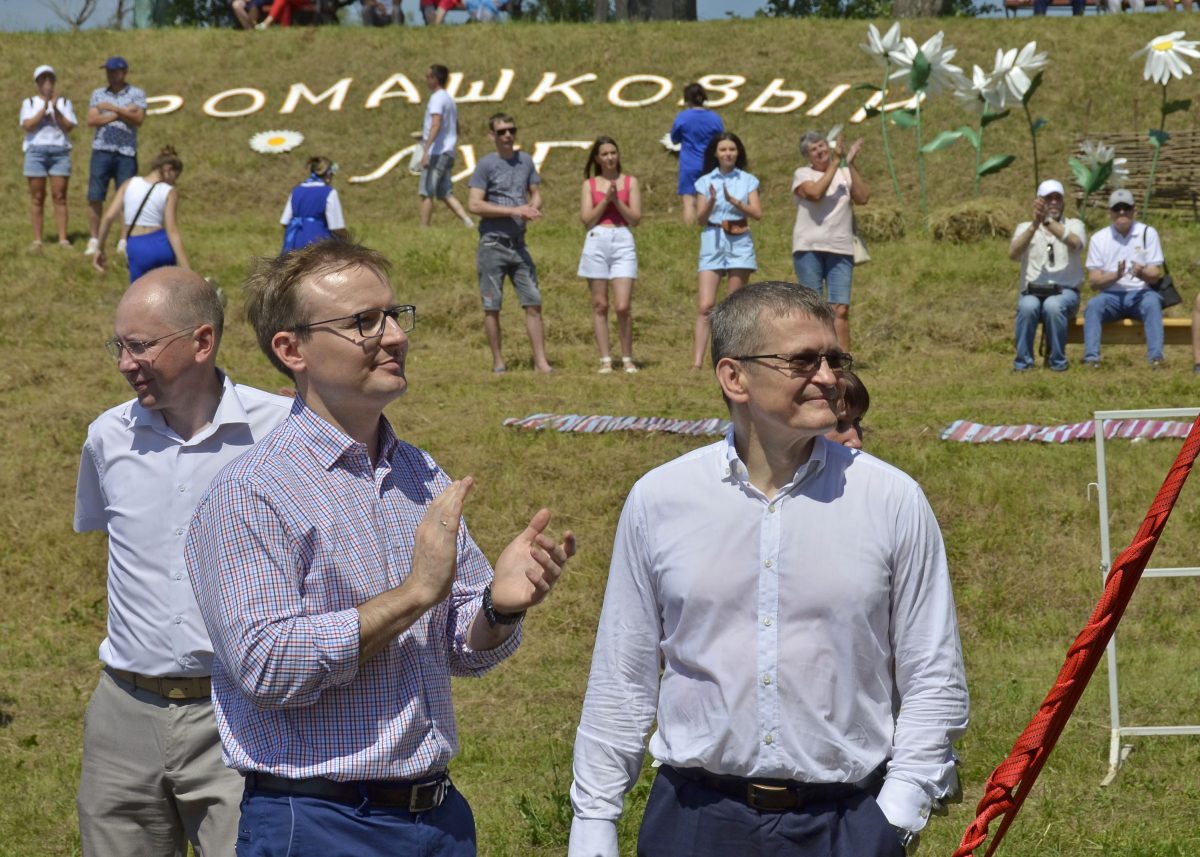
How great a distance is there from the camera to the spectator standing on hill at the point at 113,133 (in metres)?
17.5

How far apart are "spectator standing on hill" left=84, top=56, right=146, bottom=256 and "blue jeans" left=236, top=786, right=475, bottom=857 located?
14.9 meters

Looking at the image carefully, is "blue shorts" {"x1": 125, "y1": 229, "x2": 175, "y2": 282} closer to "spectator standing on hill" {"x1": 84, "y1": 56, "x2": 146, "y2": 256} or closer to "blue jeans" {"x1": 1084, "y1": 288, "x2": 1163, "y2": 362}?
"spectator standing on hill" {"x1": 84, "y1": 56, "x2": 146, "y2": 256}

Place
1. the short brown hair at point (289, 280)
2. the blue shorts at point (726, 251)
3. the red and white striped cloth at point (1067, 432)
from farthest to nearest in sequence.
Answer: the blue shorts at point (726, 251), the red and white striped cloth at point (1067, 432), the short brown hair at point (289, 280)

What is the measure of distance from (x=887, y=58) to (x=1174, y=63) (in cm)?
321

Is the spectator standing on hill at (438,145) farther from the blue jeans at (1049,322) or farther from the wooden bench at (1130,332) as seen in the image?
the wooden bench at (1130,332)

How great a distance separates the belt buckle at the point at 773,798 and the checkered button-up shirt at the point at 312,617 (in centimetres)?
64

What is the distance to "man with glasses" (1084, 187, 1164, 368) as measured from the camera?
45.2ft

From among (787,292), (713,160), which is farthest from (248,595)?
(713,160)

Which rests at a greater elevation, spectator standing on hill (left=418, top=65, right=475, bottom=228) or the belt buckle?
the belt buckle

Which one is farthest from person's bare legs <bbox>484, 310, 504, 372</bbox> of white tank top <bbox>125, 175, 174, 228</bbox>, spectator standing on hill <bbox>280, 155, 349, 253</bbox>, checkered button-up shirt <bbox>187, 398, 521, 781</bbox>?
checkered button-up shirt <bbox>187, 398, 521, 781</bbox>

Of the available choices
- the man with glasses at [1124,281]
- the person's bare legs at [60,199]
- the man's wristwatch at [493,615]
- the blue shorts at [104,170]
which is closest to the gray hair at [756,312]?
the man's wristwatch at [493,615]

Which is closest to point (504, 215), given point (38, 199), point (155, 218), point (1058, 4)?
point (155, 218)

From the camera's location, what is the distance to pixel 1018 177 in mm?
22828

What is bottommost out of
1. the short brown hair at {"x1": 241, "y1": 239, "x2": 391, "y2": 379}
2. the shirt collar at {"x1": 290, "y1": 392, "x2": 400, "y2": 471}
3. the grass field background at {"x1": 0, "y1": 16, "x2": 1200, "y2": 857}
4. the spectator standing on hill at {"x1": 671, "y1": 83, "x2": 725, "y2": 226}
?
the grass field background at {"x1": 0, "y1": 16, "x2": 1200, "y2": 857}
